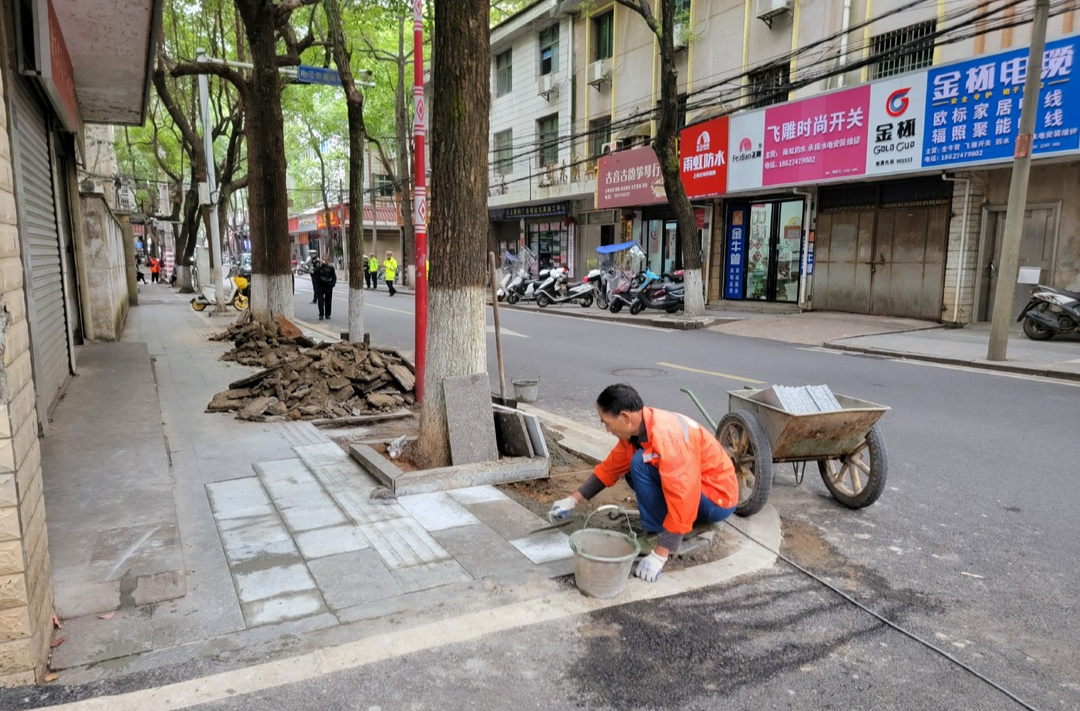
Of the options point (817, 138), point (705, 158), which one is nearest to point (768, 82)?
point (705, 158)

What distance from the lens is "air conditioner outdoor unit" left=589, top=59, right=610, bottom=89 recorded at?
23.3 m

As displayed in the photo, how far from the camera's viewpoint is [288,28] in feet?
38.5

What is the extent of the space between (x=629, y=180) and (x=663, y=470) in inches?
728

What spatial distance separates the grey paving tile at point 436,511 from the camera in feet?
13.9

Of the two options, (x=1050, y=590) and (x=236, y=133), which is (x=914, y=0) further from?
(x=236, y=133)

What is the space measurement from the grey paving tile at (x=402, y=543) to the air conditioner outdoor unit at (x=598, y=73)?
71.8 feet

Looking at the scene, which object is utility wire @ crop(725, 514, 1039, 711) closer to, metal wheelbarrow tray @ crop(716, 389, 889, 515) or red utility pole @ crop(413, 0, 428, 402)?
metal wheelbarrow tray @ crop(716, 389, 889, 515)

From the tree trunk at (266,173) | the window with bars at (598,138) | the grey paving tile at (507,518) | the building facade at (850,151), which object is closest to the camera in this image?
the grey paving tile at (507,518)

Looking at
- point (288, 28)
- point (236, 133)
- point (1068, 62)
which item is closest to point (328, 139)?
point (236, 133)

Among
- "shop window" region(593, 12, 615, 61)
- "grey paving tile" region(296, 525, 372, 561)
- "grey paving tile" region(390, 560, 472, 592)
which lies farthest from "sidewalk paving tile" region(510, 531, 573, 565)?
"shop window" region(593, 12, 615, 61)

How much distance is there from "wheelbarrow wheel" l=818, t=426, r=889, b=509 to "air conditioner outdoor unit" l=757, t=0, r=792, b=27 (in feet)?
50.4

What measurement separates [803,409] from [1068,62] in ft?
36.4

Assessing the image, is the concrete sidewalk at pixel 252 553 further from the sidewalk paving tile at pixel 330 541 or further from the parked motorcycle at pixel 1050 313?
the parked motorcycle at pixel 1050 313

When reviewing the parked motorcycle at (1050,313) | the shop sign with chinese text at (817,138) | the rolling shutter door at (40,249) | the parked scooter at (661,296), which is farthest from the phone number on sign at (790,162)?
the rolling shutter door at (40,249)
